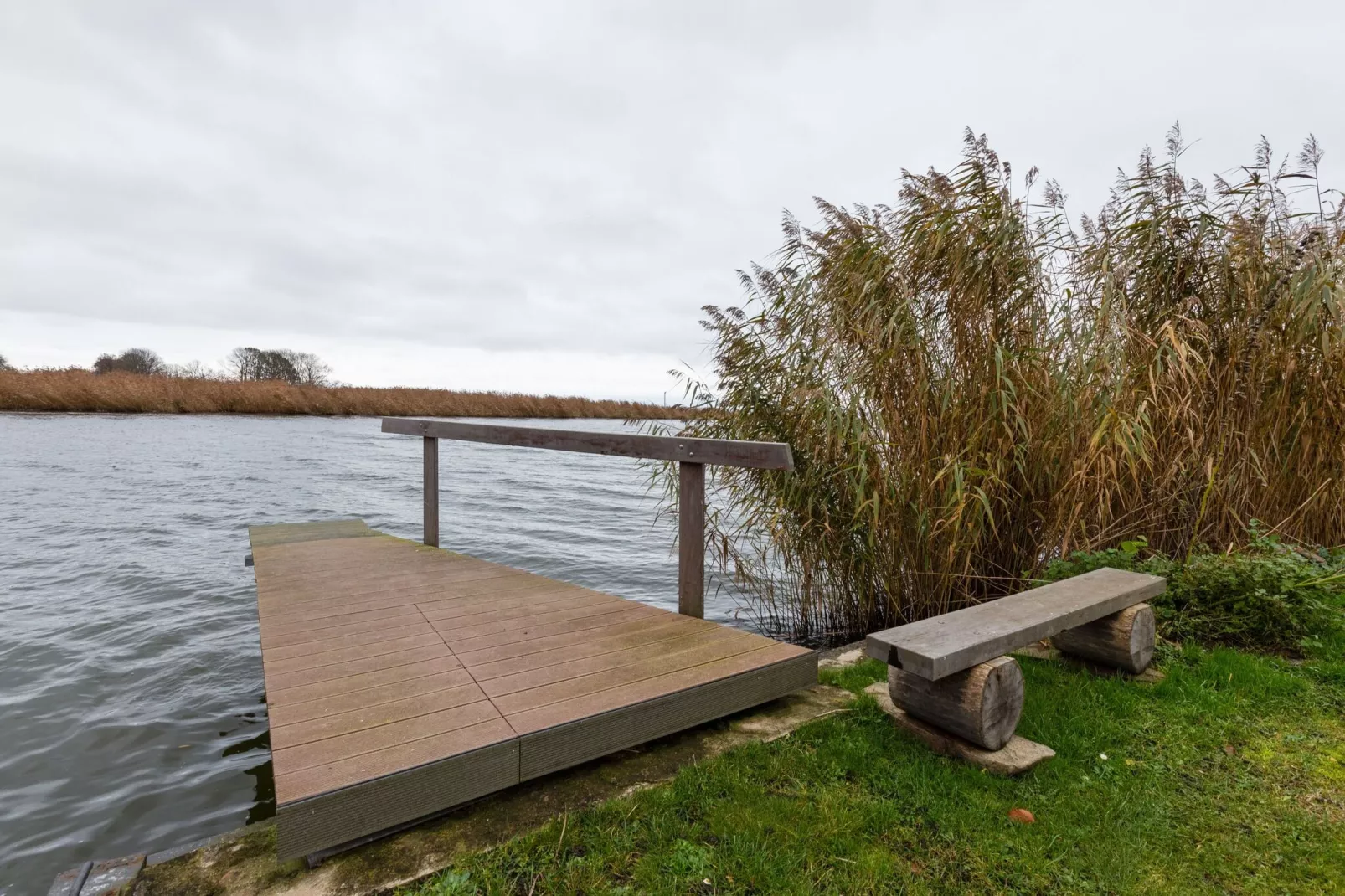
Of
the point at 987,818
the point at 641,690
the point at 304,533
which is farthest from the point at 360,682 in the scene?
the point at 304,533

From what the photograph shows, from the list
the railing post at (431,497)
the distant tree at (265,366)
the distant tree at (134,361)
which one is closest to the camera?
the railing post at (431,497)

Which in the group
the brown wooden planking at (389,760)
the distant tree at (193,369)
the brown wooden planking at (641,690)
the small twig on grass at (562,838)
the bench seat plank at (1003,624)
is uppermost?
the distant tree at (193,369)

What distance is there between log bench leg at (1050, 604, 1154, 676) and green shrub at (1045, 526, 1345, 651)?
0.50 meters

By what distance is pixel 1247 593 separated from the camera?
119 inches

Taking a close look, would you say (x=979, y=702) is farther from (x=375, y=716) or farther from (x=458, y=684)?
(x=375, y=716)

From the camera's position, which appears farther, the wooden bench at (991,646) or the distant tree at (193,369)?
the distant tree at (193,369)

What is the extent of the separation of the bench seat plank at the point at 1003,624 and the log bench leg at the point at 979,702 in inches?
2.9

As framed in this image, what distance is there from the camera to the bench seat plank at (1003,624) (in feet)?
6.11

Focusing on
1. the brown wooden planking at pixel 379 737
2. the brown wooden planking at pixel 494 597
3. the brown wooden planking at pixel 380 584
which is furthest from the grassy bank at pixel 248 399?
the brown wooden planking at pixel 379 737

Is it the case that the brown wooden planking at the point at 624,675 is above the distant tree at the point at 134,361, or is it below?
below

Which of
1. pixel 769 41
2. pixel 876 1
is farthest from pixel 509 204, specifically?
pixel 876 1

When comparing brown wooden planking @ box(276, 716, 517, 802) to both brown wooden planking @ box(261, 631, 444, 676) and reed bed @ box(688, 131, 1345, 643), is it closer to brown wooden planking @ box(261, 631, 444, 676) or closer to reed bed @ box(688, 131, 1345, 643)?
brown wooden planking @ box(261, 631, 444, 676)

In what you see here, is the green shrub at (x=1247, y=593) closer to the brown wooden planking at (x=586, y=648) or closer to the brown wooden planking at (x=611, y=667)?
the brown wooden planking at (x=611, y=667)

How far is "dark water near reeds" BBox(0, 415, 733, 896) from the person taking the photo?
7.99ft
